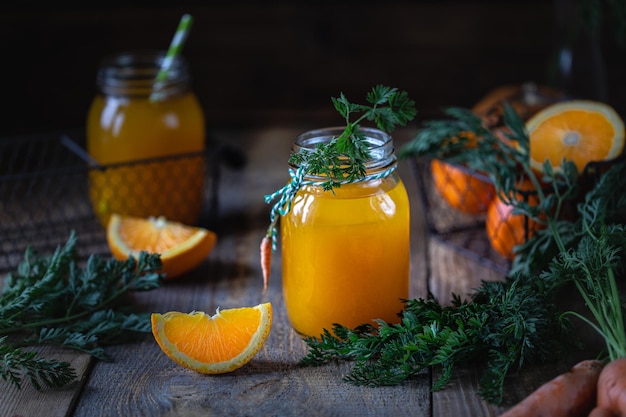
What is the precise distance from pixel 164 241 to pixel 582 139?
0.79 m

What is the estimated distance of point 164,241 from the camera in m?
1.64

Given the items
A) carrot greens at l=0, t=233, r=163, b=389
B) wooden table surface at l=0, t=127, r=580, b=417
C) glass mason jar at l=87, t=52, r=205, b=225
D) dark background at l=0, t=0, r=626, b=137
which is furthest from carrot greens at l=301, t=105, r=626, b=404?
dark background at l=0, t=0, r=626, b=137

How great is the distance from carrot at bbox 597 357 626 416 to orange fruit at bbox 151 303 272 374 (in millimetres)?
478

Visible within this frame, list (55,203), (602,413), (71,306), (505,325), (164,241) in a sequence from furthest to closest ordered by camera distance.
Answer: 1. (55,203)
2. (164,241)
3. (71,306)
4. (505,325)
5. (602,413)

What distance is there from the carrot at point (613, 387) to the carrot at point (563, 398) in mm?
23

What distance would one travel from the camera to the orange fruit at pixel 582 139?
4.96ft

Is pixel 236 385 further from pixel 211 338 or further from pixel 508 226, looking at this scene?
pixel 508 226

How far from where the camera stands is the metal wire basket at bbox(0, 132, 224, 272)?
175 centimetres

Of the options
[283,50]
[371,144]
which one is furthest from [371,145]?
[283,50]

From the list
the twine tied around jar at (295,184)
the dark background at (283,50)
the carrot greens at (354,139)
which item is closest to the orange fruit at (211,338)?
the twine tied around jar at (295,184)

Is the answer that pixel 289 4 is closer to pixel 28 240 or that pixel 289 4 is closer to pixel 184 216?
pixel 184 216

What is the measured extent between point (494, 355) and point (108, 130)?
0.97 meters

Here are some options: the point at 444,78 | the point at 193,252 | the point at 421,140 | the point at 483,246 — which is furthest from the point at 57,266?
the point at 444,78

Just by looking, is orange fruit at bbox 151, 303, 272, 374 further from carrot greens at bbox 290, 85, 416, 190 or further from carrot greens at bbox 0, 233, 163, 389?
carrot greens at bbox 290, 85, 416, 190
